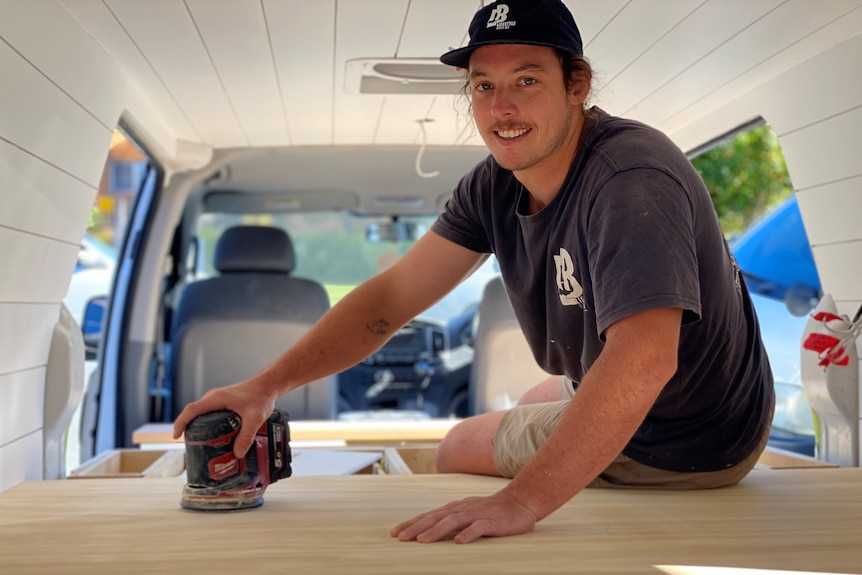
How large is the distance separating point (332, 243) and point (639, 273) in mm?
3321

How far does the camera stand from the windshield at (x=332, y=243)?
15.4ft

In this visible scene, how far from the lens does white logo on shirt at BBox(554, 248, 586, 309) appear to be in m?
1.95

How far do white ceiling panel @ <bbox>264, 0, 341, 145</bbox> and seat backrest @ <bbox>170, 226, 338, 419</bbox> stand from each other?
83cm

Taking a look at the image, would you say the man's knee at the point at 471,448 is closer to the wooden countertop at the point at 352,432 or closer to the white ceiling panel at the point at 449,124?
the white ceiling panel at the point at 449,124

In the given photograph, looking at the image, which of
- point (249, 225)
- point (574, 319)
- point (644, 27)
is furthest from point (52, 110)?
point (249, 225)

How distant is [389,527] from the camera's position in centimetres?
173

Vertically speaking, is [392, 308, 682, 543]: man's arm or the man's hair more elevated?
the man's hair

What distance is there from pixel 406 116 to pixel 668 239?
77.0 inches

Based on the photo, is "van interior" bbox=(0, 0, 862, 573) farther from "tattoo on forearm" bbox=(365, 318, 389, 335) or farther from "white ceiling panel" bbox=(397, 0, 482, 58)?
"tattoo on forearm" bbox=(365, 318, 389, 335)

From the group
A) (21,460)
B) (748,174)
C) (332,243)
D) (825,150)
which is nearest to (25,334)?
(21,460)

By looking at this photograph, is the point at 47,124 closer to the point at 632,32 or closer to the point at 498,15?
the point at 498,15

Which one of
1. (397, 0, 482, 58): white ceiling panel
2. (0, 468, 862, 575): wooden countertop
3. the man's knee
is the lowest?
(0, 468, 862, 575): wooden countertop

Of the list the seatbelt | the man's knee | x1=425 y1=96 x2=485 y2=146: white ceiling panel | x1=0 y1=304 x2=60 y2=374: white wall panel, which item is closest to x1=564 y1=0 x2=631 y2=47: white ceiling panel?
x1=425 y1=96 x2=485 y2=146: white ceiling panel

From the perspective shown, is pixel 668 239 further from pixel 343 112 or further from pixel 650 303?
pixel 343 112
